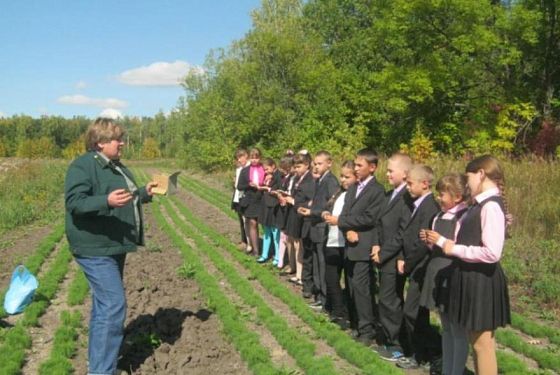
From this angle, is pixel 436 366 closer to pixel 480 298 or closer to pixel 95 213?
pixel 480 298

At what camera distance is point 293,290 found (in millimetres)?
8797

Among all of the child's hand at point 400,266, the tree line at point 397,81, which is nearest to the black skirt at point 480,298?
the child's hand at point 400,266

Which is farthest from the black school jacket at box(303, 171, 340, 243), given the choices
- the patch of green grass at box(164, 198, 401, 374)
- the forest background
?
the forest background

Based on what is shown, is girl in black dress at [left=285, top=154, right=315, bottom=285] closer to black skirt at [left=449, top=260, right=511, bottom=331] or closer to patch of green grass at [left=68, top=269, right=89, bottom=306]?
patch of green grass at [left=68, top=269, right=89, bottom=306]

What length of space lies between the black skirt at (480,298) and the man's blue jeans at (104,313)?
9.82ft

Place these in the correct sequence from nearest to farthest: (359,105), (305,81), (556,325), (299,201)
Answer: (556,325)
(299,201)
(305,81)
(359,105)

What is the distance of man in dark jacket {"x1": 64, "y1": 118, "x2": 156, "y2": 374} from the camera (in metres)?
4.73

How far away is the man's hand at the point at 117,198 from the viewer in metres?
4.47

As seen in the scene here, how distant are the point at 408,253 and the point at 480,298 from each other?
1.35 metres

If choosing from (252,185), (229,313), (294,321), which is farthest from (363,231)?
(252,185)

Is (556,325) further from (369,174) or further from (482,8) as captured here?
(482,8)

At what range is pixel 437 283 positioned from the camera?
4812mm

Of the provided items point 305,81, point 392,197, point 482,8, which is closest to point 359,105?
point 305,81

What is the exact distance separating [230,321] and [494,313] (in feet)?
11.8
